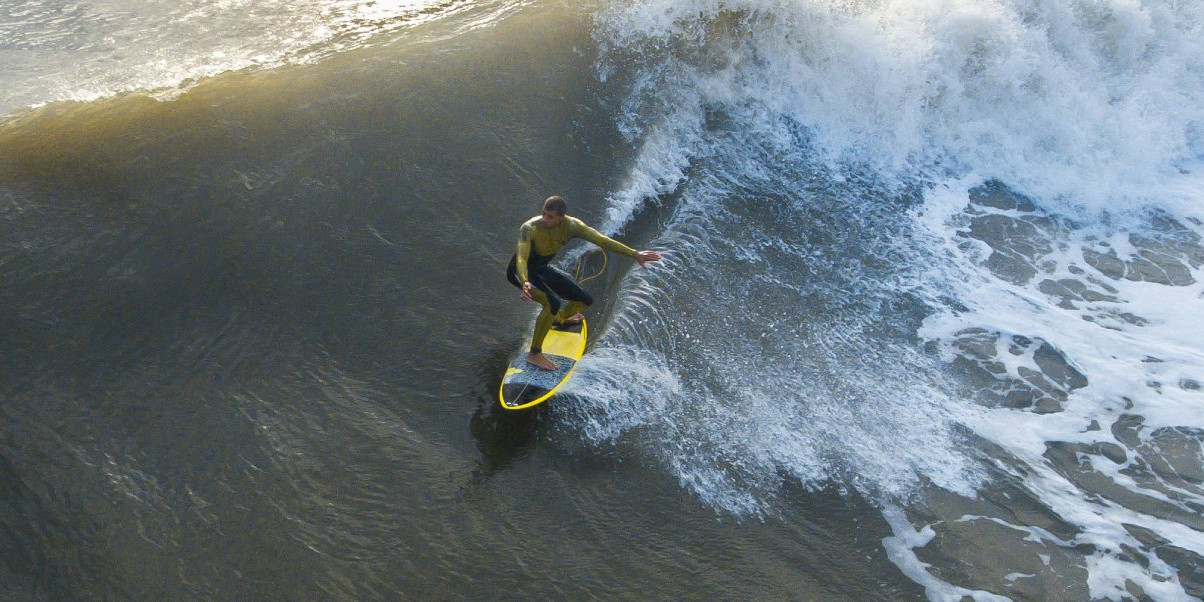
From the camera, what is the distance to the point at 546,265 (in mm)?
7512

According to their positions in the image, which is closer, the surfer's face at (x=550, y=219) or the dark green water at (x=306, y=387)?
the dark green water at (x=306, y=387)

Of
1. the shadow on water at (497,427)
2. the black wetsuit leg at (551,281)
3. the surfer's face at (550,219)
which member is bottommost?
the shadow on water at (497,427)

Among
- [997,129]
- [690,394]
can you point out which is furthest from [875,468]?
[997,129]

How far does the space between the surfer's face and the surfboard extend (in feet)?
3.32

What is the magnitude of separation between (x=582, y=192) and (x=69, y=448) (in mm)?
5768

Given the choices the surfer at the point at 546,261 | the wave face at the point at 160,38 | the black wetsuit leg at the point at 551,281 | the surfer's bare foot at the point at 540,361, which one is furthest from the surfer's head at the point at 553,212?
the wave face at the point at 160,38

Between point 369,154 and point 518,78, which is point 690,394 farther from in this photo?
point 518,78

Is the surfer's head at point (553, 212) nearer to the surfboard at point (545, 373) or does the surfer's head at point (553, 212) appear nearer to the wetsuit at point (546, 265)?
the wetsuit at point (546, 265)

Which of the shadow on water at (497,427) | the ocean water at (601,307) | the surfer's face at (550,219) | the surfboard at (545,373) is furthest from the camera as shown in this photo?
the surfer's face at (550,219)

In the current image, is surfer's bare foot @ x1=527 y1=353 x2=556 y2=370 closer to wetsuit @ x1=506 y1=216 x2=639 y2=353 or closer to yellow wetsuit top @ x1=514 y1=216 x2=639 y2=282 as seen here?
wetsuit @ x1=506 y1=216 x2=639 y2=353

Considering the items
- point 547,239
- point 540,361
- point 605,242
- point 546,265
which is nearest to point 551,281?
point 546,265

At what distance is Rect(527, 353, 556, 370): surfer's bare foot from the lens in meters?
7.32

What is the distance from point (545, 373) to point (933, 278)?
5254 mm

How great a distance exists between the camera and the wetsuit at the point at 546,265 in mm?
7293
